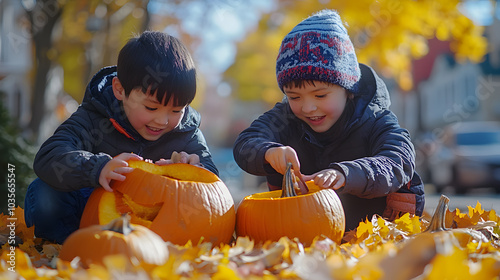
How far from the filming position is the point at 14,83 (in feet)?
85.0

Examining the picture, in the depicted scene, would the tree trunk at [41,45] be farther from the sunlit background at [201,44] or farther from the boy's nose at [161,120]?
the boy's nose at [161,120]

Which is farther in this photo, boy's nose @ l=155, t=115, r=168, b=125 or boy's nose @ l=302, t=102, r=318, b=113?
boy's nose @ l=302, t=102, r=318, b=113

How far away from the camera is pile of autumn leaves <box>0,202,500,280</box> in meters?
1.55

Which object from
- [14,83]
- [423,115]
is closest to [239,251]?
[14,83]

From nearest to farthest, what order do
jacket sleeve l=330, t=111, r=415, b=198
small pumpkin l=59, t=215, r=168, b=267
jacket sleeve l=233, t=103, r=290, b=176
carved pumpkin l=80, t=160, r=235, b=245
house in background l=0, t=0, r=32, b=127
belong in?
small pumpkin l=59, t=215, r=168, b=267 < carved pumpkin l=80, t=160, r=235, b=245 < jacket sleeve l=330, t=111, r=415, b=198 < jacket sleeve l=233, t=103, r=290, b=176 < house in background l=0, t=0, r=32, b=127

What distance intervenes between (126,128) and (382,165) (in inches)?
55.9

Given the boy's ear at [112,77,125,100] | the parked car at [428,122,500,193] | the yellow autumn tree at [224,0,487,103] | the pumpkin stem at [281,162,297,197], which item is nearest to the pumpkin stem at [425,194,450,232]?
the pumpkin stem at [281,162,297,197]

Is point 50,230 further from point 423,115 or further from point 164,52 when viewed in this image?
point 423,115

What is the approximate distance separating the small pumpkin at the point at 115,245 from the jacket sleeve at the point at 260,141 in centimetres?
118

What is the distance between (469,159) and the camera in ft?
43.1

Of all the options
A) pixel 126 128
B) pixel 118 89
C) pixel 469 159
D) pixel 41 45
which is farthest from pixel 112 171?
pixel 469 159

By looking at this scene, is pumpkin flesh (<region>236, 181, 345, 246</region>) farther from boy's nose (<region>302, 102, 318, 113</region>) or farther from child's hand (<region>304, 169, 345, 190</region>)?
boy's nose (<region>302, 102, 318, 113</region>)

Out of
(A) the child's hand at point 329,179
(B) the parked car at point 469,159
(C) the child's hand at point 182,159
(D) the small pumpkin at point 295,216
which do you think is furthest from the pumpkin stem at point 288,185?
(B) the parked car at point 469,159

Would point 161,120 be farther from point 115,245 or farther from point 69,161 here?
point 115,245
